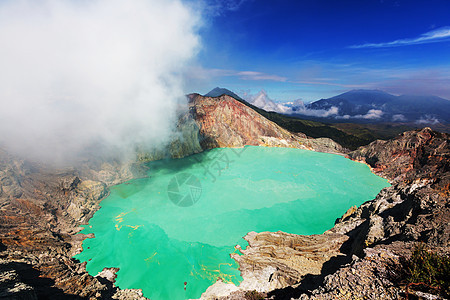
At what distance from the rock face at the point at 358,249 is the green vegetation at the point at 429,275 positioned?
62cm

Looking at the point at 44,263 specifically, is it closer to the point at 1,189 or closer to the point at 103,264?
the point at 103,264

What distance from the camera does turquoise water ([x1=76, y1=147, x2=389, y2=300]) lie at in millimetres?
17469

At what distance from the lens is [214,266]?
58.1 ft

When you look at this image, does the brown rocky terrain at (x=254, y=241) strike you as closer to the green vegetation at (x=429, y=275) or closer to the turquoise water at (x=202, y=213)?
the green vegetation at (x=429, y=275)

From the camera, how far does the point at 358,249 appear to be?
13.9 metres

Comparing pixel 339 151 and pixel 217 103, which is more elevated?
pixel 217 103

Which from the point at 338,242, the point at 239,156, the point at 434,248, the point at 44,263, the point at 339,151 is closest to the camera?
the point at 434,248

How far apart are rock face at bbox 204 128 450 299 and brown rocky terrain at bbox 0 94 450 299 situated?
0.17 feet

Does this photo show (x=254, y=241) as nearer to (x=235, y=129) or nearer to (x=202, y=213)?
(x=202, y=213)

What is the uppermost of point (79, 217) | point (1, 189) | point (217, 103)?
point (217, 103)

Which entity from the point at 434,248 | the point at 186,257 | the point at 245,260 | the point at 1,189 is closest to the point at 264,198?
the point at 245,260

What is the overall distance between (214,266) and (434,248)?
15.0 metres

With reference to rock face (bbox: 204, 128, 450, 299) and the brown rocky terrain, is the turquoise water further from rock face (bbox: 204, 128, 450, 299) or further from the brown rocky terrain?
rock face (bbox: 204, 128, 450, 299)

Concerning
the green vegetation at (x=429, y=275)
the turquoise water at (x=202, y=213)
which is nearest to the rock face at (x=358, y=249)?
the green vegetation at (x=429, y=275)
